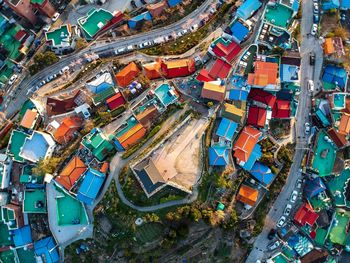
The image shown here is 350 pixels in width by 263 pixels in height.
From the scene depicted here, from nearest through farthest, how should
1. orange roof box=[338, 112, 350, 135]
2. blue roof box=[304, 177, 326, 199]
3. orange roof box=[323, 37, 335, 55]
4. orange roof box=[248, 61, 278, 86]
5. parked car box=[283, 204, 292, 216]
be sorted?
orange roof box=[248, 61, 278, 86] < blue roof box=[304, 177, 326, 199] < parked car box=[283, 204, 292, 216] < orange roof box=[338, 112, 350, 135] < orange roof box=[323, 37, 335, 55]

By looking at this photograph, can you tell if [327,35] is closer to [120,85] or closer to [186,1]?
[186,1]

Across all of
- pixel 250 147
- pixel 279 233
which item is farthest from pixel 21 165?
pixel 279 233

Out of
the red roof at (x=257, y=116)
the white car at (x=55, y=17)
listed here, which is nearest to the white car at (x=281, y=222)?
the red roof at (x=257, y=116)

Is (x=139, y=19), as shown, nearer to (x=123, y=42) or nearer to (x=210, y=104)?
(x=123, y=42)

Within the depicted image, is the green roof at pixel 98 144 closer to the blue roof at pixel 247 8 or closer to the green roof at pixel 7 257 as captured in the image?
the green roof at pixel 7 257

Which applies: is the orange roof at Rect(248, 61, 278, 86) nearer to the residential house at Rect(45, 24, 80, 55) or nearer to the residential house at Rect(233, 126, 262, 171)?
the residential house at Rect(233, 126, 262, 171)

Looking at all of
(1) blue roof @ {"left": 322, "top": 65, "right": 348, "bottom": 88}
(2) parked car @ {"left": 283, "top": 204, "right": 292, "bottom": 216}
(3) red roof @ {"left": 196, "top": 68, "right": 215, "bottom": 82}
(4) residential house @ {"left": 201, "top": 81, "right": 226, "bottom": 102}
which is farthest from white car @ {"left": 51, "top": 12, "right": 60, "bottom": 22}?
(2) parked car @ {"left": 283, "top": 204, "right": 292, "bottom": 216}
